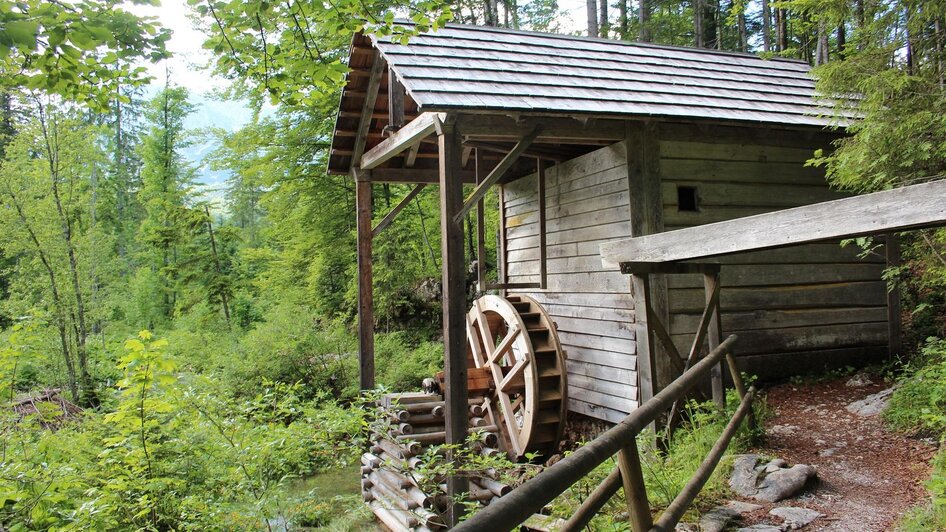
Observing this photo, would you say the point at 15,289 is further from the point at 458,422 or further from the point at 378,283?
the point at 458,422

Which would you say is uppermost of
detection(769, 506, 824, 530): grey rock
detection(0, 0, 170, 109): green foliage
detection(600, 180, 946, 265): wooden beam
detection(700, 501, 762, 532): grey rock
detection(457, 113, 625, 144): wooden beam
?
detection(457, 113, 625, 144): wooden beam

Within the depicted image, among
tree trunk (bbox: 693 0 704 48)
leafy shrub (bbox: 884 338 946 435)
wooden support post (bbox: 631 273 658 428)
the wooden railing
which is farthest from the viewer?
tree trunk (bbox: 693 0 704 48)

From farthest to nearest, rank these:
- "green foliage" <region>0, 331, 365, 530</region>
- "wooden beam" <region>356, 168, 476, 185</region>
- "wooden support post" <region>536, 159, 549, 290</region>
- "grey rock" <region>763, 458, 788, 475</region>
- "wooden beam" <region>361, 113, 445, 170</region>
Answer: "wooden beam" <region>356, 168, 476, 185</region> → "wooden support post" <region>536, 159, 549, 290</region> → "wooden beam" <region>361, 113, 445, 170</region> → "green foliage" <region>0, 331, 365, 530</region> → "grey rock" <region>763, 458, 788, 475</region>

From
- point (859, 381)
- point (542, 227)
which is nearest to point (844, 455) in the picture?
point (859, 381)

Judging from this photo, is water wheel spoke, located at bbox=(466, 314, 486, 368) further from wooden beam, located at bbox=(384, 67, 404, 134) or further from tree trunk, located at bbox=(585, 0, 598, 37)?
tree trunk, located at bbox=(585, 0, 598, 37)

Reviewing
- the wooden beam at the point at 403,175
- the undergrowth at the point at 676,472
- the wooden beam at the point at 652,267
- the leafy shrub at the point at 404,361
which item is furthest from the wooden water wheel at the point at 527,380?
the leafy shrub at the point at 404,361

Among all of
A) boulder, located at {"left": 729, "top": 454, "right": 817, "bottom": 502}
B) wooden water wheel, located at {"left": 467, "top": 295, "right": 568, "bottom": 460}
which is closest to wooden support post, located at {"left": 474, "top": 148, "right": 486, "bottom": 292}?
wooden water wheel, located at {"left": 467, "top": 295, "right": 568, "bottom": 460}

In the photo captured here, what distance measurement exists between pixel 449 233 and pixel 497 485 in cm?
260

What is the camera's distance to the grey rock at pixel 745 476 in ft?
12.9

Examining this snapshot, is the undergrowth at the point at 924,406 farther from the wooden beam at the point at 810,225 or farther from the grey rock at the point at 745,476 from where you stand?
the wooden beam at the point at 810,225

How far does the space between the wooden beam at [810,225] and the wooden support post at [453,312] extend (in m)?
1.66

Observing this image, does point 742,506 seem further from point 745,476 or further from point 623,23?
point 623,23

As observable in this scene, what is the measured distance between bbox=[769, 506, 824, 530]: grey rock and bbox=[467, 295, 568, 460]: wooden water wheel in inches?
138

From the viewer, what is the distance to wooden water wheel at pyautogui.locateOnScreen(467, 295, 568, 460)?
285 inches
